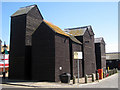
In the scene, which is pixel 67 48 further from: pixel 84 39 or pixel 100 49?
pixel 100 49

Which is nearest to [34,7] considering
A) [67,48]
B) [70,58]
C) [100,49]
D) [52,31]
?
[52,31]

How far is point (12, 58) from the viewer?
22906 millimetres

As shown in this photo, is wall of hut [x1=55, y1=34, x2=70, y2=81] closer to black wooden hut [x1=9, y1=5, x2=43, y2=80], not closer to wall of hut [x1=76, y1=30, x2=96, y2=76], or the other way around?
black wooden hut [x1=9, y1=5, x2=43, y2=80]

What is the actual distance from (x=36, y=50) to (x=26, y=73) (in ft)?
13.9

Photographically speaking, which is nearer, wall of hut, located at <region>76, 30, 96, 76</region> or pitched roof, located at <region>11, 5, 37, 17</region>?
pitched roof, located at <region>11, 5, 37, 17</region>

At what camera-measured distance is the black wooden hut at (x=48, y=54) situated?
19.0m

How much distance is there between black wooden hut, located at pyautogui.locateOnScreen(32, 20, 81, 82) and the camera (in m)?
19.0

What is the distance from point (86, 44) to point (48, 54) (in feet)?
40.1

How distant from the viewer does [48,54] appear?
1948cm

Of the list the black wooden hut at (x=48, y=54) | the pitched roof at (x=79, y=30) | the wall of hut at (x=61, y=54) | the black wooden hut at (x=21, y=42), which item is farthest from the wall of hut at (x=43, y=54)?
the pitched roof at (x=79, y=30)

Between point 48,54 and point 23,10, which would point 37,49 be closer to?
point 48,54

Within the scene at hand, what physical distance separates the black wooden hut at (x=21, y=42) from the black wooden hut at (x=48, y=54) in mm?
1853

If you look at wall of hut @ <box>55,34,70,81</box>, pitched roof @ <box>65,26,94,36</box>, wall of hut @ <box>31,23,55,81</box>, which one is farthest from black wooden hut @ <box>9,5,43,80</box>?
pitched roof @ <box>65,26,94,36</box>

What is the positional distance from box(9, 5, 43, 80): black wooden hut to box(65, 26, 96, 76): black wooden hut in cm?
1003
